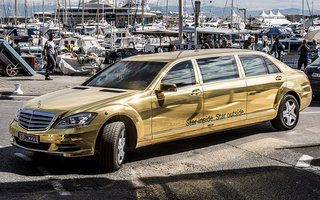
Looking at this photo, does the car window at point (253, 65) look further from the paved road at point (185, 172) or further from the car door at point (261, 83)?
the paved road at point (185, 172)

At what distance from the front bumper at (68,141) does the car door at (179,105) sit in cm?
108

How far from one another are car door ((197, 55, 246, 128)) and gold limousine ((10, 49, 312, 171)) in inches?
0.6

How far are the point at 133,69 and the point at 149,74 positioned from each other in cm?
40

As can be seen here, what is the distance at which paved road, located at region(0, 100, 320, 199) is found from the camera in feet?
18.0

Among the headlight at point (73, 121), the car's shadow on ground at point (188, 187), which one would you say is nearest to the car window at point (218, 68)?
the car's shadow on ground at point (188, 187)

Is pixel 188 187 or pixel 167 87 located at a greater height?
pixel 167 87

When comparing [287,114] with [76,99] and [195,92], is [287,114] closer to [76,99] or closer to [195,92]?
[195,92]

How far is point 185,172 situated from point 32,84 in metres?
12.7

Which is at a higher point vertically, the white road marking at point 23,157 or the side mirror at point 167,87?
the side mirror at point 167,87

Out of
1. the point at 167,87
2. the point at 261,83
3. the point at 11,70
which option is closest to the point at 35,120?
the point at 167,87

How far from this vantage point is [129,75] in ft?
24.5

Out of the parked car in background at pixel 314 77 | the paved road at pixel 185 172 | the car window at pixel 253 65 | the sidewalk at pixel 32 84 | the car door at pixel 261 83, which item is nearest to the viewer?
the paved road at pixel 185 172

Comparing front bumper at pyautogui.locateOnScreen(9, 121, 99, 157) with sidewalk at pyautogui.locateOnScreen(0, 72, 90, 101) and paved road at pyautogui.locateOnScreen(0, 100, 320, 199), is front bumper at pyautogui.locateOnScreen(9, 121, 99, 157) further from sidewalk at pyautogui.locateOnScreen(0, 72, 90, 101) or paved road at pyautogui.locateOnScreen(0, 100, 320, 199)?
sidewalk at pyautogui.locateOnScreen(0, 72, 90, 101)

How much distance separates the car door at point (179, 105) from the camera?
693 cm
